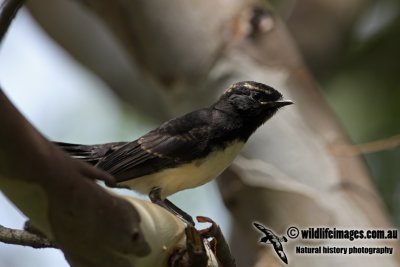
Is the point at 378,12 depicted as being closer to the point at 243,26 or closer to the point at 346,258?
the point at 243,26

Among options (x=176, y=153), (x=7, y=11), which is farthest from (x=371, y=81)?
(x=7, y=11)

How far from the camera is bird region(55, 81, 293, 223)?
4492 mm

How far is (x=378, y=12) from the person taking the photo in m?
9.44

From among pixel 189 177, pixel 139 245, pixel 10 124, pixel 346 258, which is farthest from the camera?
pixel 346 258

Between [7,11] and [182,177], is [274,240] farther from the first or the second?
[7,11]

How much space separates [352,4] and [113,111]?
116 inches

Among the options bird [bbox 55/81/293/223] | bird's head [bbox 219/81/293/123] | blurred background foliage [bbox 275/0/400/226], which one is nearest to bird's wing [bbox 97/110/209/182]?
bird [bbox 55/81/293/223]

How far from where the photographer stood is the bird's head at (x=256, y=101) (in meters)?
4.88

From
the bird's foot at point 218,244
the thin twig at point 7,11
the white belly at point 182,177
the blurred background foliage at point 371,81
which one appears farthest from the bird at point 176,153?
the blurred background foliage at point 371,81

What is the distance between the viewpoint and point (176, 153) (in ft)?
14.9

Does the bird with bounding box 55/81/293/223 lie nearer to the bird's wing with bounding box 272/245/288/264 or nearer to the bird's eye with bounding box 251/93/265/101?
the bird's eye with bounding box 251/93/265/101

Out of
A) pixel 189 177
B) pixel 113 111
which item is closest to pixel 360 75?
pixel 113 111

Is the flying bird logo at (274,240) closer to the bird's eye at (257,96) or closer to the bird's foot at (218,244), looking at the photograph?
the bird's eye at (257,96)

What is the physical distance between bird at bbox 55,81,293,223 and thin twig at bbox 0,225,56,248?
104 cm
